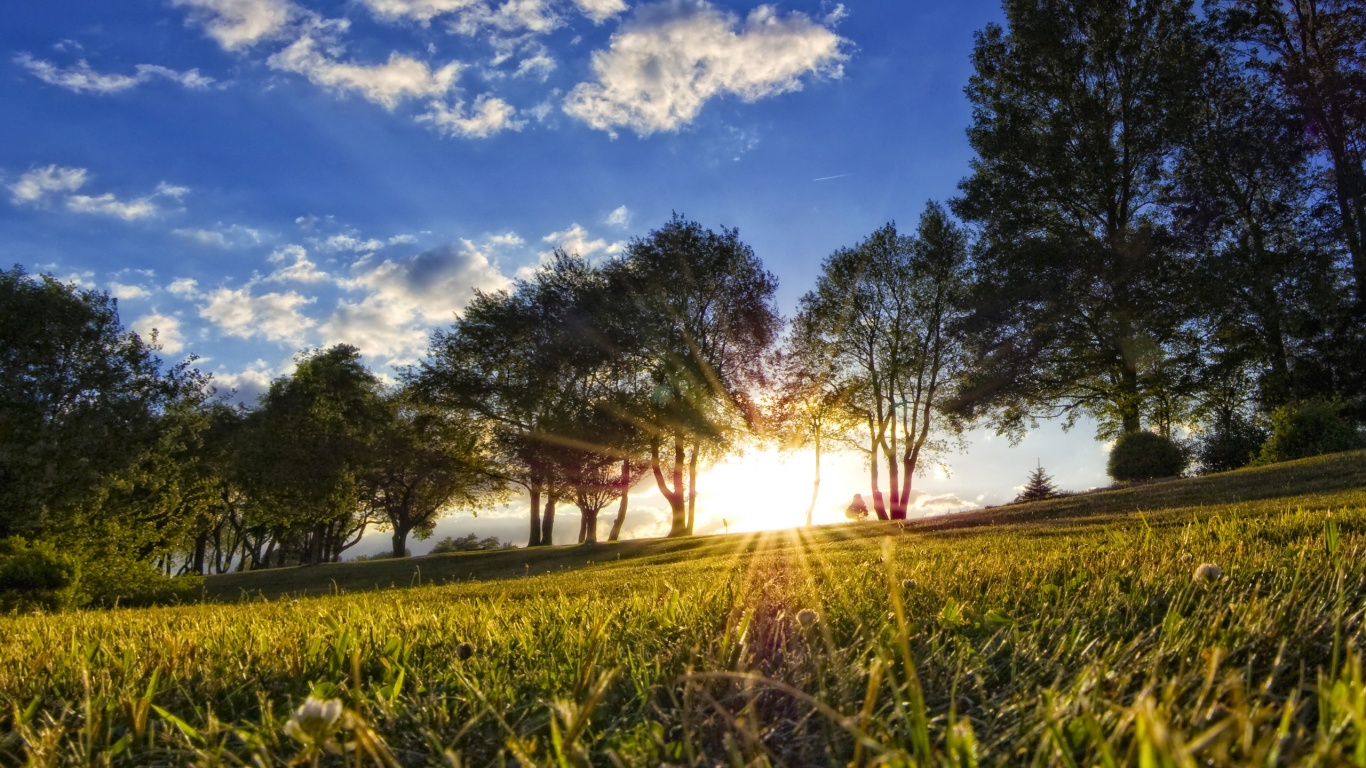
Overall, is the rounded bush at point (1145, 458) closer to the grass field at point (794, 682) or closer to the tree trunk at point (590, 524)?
the tree trunk at point (590, 524)

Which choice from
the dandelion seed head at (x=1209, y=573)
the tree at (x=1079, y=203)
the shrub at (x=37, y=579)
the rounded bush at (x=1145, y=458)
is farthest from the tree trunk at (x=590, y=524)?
the dandelion seed head at (x=1209, y=573)

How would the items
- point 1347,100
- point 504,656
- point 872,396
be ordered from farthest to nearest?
point 872,396 < point 1347,100 < point 504,656

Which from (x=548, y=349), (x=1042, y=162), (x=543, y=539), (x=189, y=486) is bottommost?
(x=543, y=539)

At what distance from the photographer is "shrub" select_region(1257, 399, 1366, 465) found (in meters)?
21.7

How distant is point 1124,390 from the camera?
29.8 m

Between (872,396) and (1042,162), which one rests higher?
(1042,162)

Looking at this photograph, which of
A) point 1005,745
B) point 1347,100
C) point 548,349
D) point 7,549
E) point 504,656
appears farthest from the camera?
point 548,349

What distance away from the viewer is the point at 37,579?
1268 cm

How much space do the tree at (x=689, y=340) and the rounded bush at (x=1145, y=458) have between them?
15.0 metres

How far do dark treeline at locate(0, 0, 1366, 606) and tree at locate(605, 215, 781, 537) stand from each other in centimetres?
13

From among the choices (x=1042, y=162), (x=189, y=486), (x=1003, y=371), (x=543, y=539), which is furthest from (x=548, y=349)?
(x=1042, y=162)

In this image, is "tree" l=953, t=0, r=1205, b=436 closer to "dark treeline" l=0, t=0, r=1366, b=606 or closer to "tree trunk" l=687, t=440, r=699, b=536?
"dark treeline" l=0, t=0, r=1366, b=606

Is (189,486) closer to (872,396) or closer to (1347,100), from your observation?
(872,396)

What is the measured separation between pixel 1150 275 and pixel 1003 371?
6.35m
